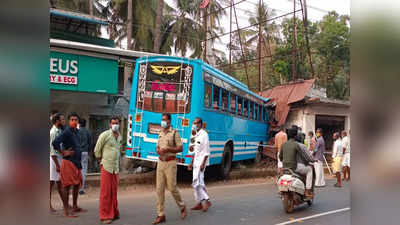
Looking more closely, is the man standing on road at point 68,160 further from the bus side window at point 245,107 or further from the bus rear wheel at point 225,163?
the bus side window at point 245,107

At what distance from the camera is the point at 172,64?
33.4 feet

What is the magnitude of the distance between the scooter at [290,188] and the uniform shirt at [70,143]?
3.76 meters

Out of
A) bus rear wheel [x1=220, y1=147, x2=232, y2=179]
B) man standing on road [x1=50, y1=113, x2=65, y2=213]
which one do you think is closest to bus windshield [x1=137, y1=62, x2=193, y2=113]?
bus rear wheel [x1=220, y1=147, x2=232, y2=179]

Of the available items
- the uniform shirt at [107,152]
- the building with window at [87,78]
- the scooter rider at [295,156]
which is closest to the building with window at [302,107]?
the building with window at [87,78]

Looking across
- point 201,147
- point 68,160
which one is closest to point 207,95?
point 201,147

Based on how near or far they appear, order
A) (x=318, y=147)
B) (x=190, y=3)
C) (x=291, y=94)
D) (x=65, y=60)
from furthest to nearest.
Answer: (x=190, y=3)
(x=291, y=94)
(x=65, y=60)
(x=318, y=147)

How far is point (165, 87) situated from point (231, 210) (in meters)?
4.45

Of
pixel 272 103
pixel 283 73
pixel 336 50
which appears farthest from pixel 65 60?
pixel 336 50

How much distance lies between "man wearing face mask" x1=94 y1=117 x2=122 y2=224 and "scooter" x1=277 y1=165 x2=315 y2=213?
3.06m

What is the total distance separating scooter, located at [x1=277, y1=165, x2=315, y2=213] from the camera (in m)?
6.60

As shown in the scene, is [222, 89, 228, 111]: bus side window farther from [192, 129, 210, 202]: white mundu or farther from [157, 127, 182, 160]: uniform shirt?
[157, 127, 182, 160]: uniform shirt

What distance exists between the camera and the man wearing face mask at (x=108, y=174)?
19.2 ft
